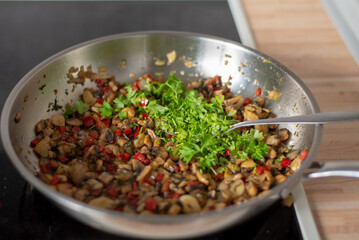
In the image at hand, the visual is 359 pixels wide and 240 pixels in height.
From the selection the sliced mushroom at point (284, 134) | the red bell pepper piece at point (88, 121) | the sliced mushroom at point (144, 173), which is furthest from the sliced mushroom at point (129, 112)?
the sliced mushroom at point (284, 134)

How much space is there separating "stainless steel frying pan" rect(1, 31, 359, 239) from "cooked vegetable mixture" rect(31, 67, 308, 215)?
0.13 ft

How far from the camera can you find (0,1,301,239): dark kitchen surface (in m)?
1.00

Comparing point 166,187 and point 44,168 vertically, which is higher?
point 44,168

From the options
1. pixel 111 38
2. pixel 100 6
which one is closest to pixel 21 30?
pixel 100 6

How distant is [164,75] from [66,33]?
53cm

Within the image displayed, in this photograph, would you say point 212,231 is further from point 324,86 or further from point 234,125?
point 324,86

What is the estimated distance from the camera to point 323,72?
1506 mm

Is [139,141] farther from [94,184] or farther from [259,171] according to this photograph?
[259,171]

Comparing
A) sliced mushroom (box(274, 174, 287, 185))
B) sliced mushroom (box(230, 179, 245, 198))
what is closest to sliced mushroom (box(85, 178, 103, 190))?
sliced mushroom (box(230, 179, 245, 198))

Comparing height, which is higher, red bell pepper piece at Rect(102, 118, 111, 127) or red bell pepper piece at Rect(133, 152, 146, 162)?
red bell pepper piece at Rect(102, 118, 111, 127)

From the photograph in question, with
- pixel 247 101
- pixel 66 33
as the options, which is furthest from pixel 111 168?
pixel 66 33

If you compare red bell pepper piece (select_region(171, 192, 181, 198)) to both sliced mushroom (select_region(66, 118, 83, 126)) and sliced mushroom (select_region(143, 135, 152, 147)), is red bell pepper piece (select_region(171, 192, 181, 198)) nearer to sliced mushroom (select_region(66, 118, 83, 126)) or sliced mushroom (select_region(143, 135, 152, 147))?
sliced mushroom (select_region(143, 135, 152, 147))

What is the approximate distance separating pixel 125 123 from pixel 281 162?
1.55 feet

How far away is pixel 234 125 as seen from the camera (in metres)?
1.17
